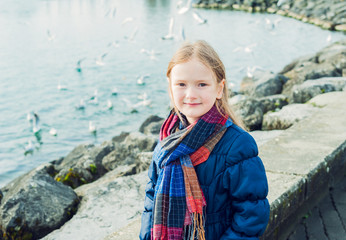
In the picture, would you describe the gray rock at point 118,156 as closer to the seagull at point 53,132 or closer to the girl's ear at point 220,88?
the girl's ear at point 220,88

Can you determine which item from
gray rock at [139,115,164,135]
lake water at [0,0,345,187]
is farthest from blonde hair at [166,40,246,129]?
lake water at [0,0,345,187]

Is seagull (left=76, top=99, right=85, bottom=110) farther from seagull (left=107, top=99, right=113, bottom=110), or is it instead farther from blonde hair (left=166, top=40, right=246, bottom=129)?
blonde hair (left=166, top=40, right=246, bottom=129)

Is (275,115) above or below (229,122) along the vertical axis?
below

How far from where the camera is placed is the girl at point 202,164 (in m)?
1.95

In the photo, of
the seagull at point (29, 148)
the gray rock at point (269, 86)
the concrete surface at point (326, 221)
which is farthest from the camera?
the seagull at point (29, 148)

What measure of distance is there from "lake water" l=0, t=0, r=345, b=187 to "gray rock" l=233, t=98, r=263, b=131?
553cm

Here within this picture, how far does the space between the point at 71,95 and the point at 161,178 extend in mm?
13089

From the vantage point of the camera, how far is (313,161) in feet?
11.2

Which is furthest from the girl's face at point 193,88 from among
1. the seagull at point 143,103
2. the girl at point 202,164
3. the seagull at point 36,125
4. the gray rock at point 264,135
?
the seagull at point 143,103

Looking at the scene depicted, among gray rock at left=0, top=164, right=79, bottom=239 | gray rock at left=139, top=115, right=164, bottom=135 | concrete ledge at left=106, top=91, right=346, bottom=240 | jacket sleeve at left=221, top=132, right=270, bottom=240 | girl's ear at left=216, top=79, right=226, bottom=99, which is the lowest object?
gray rock at left=139, top=115, right=164, bottom=135

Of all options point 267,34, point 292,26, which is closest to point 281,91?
point 267,34

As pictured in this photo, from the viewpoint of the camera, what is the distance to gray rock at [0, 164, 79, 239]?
3779 millimetres

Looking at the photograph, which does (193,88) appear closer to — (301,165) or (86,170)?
(301,165)

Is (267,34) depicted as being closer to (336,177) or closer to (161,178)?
(336,177)
